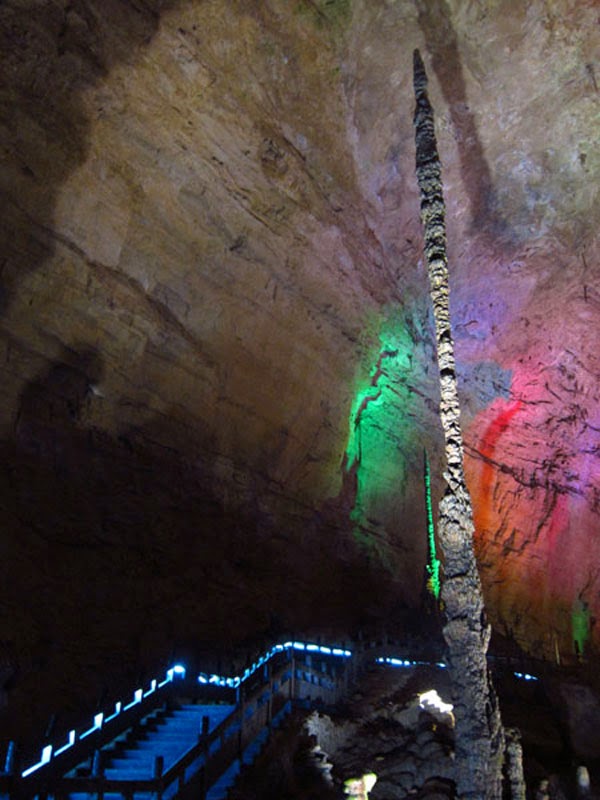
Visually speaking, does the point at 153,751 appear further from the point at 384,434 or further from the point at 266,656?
the point at 384,434

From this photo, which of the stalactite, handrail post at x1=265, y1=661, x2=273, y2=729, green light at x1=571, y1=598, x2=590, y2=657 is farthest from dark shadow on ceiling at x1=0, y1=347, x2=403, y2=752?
green light at x1=571, y1=598, x2=590, y2=657

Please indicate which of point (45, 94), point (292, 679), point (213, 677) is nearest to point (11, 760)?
point (213, 677)

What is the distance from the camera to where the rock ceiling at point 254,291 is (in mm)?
12281

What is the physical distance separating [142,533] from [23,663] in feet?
12.6

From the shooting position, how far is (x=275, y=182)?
15602mm

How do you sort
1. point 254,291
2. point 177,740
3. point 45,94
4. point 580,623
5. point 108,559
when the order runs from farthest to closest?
point 580,623
point 254,291
point 108,559
point 45,94
point 177,740

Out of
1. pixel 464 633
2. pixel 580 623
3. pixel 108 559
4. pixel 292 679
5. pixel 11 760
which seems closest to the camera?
pixel 11 760

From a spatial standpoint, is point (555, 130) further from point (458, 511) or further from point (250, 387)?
point (458, 511)

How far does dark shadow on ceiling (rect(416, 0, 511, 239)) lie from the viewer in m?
15.4

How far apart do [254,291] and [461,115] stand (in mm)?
7407

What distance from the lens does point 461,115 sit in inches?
676

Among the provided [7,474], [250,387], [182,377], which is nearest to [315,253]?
[250,387]

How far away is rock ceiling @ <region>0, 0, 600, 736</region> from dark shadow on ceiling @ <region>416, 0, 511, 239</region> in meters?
0.06

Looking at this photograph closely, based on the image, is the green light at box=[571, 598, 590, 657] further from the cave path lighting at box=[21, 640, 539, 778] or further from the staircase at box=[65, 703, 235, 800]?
the staircase at box=[65, 703, 235, 800]
